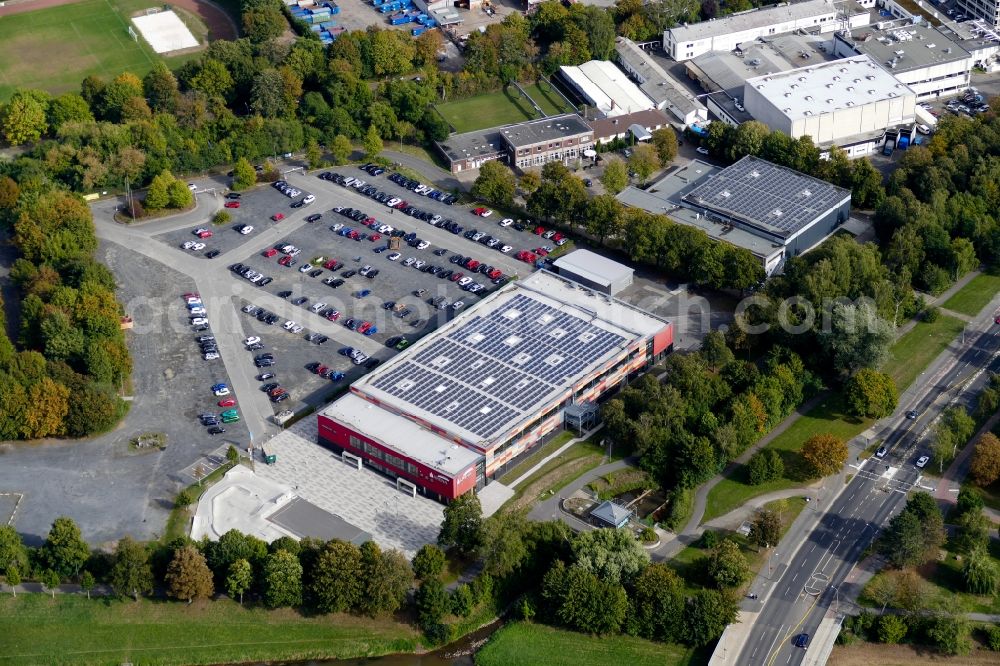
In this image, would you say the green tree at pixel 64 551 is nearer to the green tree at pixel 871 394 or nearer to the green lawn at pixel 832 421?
the green lawn at pixel 832 421

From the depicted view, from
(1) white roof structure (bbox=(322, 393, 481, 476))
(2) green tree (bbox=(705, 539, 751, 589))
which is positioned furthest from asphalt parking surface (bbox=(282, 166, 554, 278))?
(2) green tree (bbox=(705, 539, 751, 589))

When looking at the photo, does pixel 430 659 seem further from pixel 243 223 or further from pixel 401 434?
pixel 243 223

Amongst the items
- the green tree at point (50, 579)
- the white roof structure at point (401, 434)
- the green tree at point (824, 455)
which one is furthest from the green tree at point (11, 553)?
the green tree at point (824, 455)

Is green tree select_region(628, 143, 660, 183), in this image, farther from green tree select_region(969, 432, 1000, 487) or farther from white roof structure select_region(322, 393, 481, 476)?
green tree select_region(969, 432, 1000, 487)

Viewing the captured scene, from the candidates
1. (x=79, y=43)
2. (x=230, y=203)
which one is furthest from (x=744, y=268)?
(x=79, y=43)

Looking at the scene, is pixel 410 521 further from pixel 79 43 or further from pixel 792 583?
pixel 79 43
